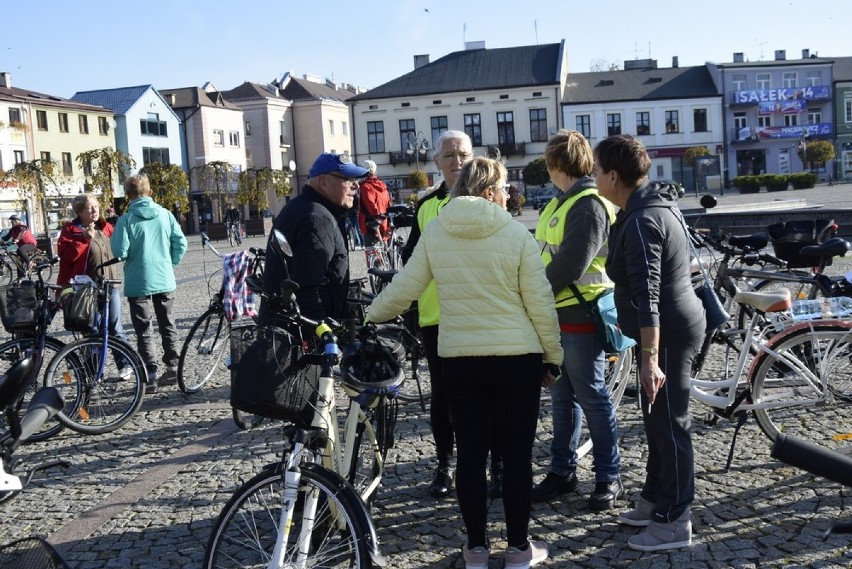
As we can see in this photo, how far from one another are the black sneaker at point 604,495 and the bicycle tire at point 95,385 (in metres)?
3.73

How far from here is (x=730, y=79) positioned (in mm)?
70500

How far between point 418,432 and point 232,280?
2476 millimetres

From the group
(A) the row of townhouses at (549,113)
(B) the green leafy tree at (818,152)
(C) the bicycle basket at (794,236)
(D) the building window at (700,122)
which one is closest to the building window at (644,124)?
(A) the row of townhouses at (549,113)

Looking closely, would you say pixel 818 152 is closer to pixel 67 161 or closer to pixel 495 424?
pixel 67 161

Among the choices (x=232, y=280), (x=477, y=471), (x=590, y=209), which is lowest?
(x=477, y=471)

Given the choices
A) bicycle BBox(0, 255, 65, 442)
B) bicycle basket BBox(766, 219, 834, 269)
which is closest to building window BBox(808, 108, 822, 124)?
bicycle basket BBox(766, 219, 834, 269)

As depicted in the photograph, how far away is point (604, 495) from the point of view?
4703 mm

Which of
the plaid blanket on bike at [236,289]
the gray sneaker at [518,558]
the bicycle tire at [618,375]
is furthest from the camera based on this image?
the plaid blanket on bike at [236,289]

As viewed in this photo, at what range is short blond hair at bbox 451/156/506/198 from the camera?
3.92 meters

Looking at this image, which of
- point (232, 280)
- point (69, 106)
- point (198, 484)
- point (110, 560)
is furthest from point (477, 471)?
point (69, 106)

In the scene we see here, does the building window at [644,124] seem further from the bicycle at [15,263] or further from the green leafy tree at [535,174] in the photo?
the bicycle at [15,263]

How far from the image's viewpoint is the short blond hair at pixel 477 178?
392 centimetres

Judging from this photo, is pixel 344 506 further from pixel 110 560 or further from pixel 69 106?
pixel 69 106

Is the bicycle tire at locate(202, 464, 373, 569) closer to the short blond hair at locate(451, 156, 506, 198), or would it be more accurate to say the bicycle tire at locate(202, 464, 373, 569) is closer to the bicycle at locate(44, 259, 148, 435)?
the short blond hair at locate(451, 156, 506, 198)
